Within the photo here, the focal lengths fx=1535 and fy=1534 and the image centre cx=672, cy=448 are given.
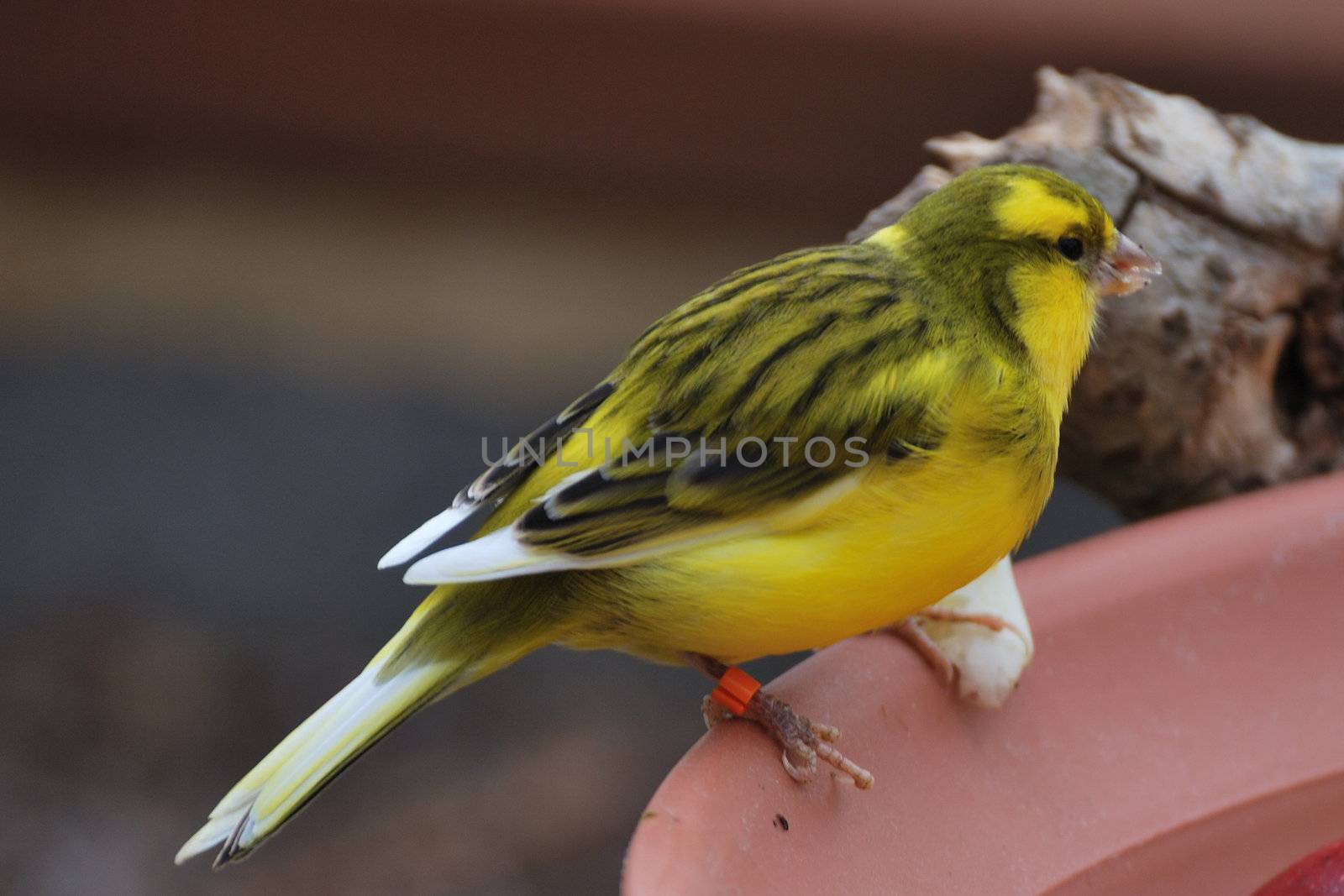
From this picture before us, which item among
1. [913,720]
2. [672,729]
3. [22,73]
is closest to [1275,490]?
[913,720]

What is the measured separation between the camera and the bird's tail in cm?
138

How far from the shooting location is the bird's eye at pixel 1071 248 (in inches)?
61.9

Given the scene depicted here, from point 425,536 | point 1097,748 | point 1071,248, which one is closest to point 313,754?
point 425,536

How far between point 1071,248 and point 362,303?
7.02 ft

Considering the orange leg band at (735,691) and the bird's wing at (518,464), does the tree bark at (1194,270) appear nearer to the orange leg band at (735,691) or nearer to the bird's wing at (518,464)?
the bird's wing at (518,464)

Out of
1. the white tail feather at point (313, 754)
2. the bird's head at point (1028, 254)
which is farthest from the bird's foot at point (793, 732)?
the bird's head at point (1028, 254)

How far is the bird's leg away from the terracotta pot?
14 millimetres

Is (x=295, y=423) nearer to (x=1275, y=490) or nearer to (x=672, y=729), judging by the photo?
(x=672, y=729)

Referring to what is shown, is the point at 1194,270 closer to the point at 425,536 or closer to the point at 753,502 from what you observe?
the point at 753,502

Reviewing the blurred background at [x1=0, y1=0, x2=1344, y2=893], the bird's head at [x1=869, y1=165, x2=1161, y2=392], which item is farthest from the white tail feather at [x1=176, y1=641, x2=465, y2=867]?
the blurred background at [x1=0, y1=0, x2=1344, y2=893]

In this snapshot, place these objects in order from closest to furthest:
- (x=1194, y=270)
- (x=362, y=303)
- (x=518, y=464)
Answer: (x=518, y=464)
(x=1194, y=270)
(x=362, y=303)

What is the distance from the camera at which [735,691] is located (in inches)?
57.3

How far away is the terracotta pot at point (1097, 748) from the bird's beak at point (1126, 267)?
0.95 ft

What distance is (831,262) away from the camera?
1.58m
